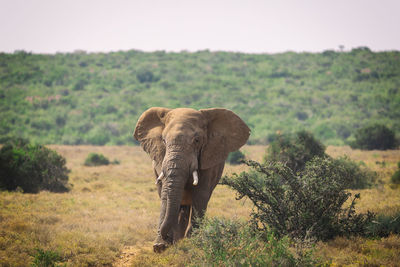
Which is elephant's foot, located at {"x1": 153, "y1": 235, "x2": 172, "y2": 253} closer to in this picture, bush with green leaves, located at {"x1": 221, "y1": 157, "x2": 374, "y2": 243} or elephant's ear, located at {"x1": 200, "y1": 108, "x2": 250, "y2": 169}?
bush with green leaves, located at {"x1": 221, "y1": 157, "x2": 374, "y2": 243}

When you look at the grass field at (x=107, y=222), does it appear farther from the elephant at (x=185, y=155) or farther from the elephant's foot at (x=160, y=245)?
the elephant at (x=185, y=155)

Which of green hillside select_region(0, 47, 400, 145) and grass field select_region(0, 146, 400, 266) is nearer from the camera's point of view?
grass field select_region(0, 146, 400, 266)

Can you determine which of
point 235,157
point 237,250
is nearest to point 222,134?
point 237,250

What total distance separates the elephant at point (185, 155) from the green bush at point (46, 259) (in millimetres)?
1777

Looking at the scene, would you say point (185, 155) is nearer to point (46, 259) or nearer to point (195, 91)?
point (46, 259)

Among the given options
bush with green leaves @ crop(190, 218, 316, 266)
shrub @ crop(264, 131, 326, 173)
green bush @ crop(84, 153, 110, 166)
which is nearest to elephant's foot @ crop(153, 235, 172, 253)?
bush with green leaves @ crop(190, 218, 316, 266)

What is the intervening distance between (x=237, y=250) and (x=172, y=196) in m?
1.97

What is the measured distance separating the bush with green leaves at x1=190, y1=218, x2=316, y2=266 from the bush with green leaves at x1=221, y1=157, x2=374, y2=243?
49.8 inches

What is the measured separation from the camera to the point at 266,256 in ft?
19.7

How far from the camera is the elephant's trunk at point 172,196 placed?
7617 mm

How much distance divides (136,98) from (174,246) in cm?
4897

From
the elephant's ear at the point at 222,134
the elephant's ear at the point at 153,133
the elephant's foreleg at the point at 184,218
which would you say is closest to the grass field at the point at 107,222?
the elephant's foreleg at the point at 184,218

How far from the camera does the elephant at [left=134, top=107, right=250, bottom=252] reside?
7840 mm

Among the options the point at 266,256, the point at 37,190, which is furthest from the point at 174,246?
the point at 37,190
